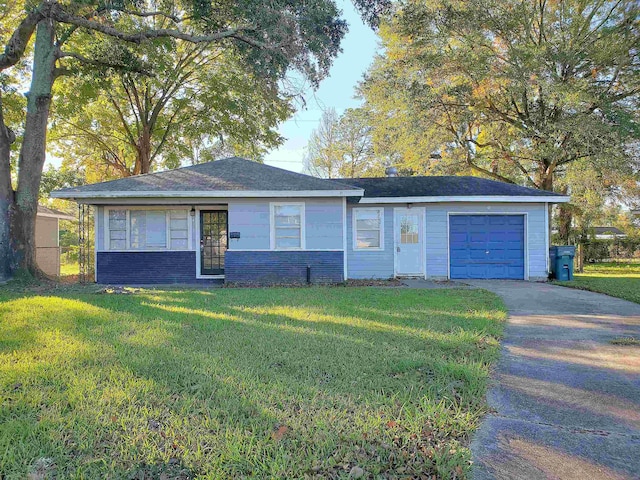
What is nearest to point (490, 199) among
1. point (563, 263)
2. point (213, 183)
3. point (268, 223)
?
point (563, 263)

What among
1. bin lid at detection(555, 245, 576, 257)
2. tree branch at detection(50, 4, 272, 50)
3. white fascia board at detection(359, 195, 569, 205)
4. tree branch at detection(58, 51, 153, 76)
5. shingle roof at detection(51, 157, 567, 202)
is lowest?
bin lid at detection(555, 245, 576, 257)

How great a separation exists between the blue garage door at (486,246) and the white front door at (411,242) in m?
0.97

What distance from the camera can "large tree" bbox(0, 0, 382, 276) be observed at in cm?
916

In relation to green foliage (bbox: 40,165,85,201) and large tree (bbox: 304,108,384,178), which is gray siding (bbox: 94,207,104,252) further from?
large tree (bbox: 304,108,384,178)

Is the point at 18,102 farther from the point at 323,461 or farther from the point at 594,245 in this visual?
the point at 594,245

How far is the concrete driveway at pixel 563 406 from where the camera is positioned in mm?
2369

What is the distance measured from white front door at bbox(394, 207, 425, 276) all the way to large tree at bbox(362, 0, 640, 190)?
20.9 feet

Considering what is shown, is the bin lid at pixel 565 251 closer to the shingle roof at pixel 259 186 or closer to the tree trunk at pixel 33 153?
the shingle roof at pixel 259 186

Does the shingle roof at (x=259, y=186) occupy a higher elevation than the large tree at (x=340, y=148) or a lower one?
lower

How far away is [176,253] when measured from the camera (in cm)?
1188

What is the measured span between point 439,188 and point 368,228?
8.90 ft

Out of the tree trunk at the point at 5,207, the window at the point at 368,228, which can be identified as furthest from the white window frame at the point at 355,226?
the tree trunk at the point at 5,207

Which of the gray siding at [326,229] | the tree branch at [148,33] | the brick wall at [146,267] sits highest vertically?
the tree branch at [148,33]

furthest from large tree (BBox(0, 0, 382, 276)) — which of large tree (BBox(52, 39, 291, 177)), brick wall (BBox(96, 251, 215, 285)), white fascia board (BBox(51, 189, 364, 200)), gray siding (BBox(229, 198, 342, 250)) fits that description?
large tree (BBox(52, 39, 291, 177))
